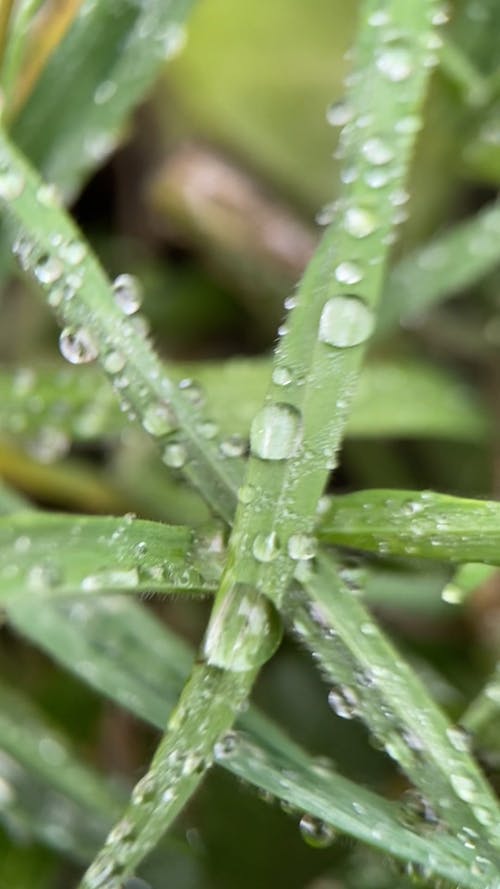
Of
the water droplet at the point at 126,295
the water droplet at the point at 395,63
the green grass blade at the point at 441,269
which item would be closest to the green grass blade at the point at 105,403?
the green grass blade at the point at 441,269

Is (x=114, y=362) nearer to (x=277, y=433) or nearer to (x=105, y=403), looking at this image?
(x=277, y=433)

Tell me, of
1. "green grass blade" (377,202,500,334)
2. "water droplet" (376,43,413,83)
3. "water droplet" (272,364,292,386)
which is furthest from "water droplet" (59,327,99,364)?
"green grass blade" (377,202,500,334)

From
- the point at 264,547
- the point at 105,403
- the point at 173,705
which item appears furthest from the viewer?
the point at 105,403

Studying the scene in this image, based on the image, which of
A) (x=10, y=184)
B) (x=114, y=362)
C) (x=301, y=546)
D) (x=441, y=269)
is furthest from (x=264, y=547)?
(x=441, y=269)

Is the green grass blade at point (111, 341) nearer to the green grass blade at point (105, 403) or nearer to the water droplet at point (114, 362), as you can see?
the water droplet at point (114, 362)

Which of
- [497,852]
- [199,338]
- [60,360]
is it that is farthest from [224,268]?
[497,852]

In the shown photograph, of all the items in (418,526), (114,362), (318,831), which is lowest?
(318,831)

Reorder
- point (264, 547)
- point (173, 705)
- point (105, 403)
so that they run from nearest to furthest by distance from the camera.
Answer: point (264, 547) < point (173, 705) < point (105, 403)

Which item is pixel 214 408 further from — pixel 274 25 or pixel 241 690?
pixel 274 25
